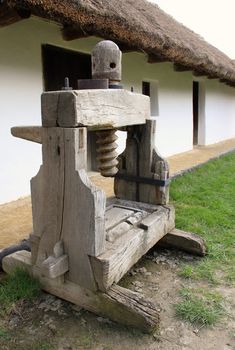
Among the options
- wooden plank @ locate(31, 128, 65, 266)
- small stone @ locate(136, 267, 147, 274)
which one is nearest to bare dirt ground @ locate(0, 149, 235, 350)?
small stone @ locate(136, 267, 147, 274)

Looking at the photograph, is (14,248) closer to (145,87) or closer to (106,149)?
(106,149)

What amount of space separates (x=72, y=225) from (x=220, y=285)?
102 cm

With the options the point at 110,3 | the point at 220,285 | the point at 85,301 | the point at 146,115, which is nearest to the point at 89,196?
the point at 85,301

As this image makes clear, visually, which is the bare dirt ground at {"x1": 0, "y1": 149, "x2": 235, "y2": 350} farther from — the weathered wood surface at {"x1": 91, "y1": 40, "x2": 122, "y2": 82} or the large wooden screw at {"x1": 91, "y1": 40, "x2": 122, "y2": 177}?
the weathered wood surface at {"x1": 91, "y1": 40, "x2": 122, "y2": 82}

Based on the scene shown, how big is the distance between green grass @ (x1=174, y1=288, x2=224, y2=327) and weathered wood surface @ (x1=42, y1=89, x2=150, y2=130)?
105 cm

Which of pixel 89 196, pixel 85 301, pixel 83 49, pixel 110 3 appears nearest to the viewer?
pixel 89 196

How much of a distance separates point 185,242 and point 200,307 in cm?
66

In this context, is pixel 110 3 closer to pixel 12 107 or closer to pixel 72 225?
pixel 12 107

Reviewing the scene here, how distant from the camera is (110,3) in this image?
3516 millimetres

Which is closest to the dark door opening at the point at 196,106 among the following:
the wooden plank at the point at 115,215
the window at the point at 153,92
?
the window at the point at 153,92

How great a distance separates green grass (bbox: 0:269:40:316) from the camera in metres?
1.67

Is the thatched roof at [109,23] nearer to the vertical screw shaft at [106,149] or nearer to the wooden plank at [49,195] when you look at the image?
the vertical screw shaft at [106,149]

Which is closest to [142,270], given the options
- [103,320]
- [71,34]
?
[103,320]

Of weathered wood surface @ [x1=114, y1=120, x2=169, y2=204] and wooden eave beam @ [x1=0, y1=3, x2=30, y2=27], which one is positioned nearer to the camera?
weathered wood surface @ [x1=114, y1=120, x2=169, y2=204]
